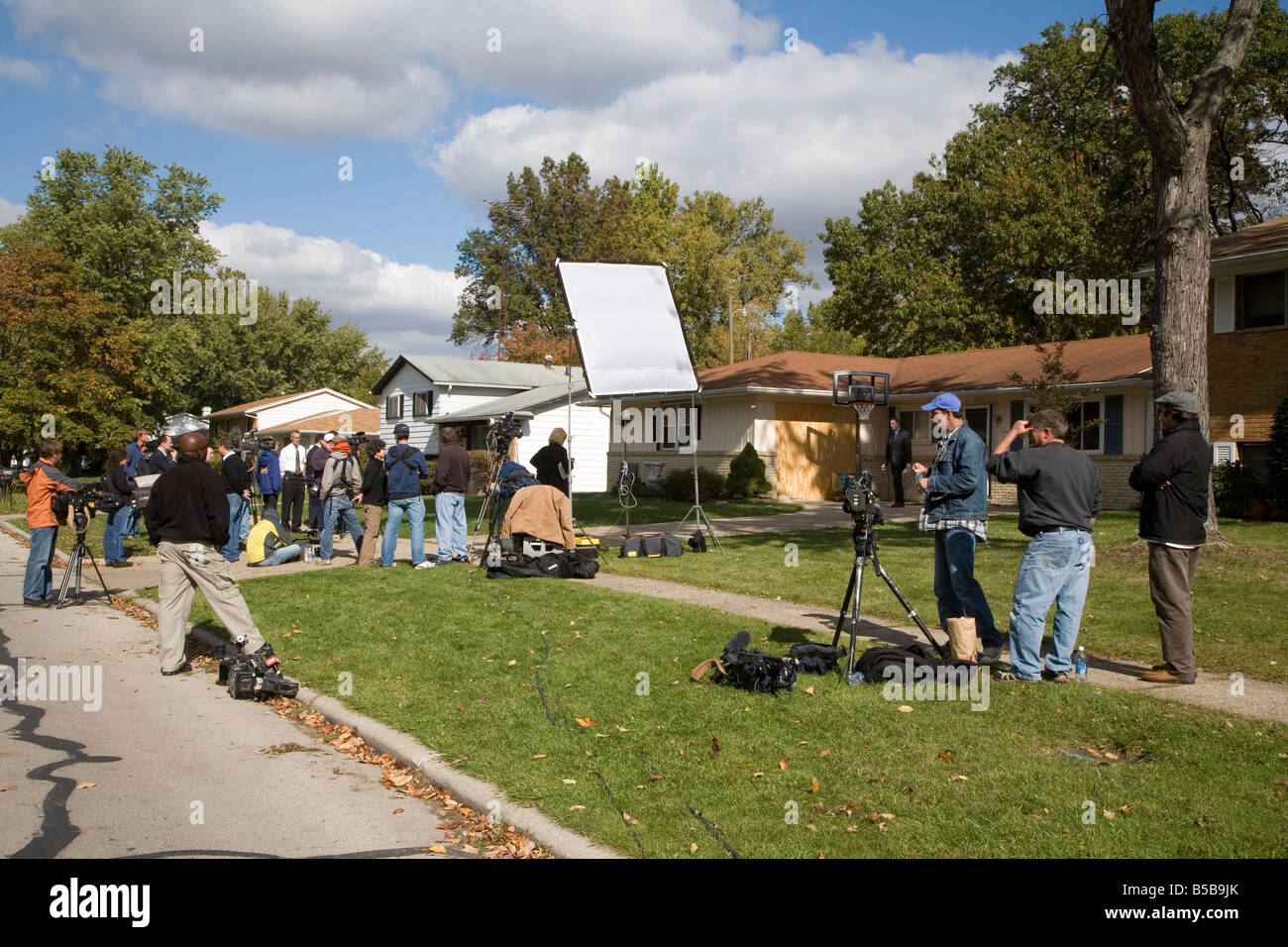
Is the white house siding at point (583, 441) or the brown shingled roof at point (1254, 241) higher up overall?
the brown shingled roof at point (1254, 241)

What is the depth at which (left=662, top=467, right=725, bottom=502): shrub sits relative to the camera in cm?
2909

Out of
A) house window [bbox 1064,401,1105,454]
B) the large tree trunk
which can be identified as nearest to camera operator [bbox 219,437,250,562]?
the large tree trunk

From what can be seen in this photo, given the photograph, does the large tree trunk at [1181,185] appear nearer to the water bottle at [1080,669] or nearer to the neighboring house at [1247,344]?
the water bottle at [1080,669]

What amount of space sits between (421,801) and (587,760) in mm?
953

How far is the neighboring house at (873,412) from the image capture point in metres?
24.1

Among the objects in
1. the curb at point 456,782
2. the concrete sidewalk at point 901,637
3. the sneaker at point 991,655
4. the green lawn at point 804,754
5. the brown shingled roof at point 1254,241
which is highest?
the brown shingled roof at point 1254,241

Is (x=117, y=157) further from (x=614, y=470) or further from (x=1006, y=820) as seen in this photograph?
(x=1006, y=820)

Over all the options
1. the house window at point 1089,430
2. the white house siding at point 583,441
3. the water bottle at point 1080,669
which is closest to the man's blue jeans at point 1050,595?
the water bottle at point 1080,669

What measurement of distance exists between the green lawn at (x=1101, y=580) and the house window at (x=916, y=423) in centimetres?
1143

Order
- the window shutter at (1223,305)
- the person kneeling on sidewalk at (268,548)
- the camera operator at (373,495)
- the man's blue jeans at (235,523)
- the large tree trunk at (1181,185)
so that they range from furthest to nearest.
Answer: the window shutter at (1223,305)
the man's blue jeans at (235,523)
the person kneeling on sidewalk at (268,548)
the camera operator at (373,495)
the large tree trunk at (1181,185)
